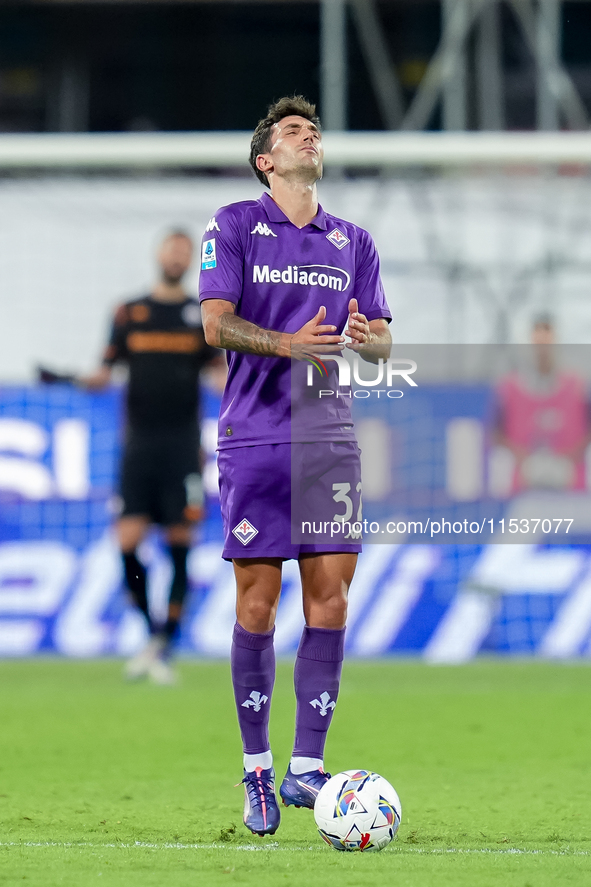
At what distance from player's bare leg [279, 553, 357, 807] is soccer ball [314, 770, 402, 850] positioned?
0.30m

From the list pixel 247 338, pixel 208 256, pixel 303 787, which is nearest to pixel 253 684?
pixel 303 787

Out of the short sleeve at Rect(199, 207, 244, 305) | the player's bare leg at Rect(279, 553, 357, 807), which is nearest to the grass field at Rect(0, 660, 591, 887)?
the player's bare leg at Rect(279, 553, 357, 807)

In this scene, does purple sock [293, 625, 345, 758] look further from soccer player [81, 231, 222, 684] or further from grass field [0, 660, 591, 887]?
soccer player [81, 231, 222, 684]

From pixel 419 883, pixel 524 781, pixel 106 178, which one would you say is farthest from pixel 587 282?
pixel 419 883

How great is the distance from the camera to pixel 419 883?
2.98 metres

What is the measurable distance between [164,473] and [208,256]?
4.08 meters

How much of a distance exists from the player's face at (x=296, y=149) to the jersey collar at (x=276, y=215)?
0.08m

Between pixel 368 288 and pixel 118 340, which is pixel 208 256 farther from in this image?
pixel 118 340

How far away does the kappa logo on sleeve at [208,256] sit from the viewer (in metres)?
3.79

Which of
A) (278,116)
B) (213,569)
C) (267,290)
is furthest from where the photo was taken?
(213,569)

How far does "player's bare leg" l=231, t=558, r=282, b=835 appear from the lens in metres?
3.74

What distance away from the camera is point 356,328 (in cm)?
372

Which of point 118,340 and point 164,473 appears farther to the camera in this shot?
point 118,340

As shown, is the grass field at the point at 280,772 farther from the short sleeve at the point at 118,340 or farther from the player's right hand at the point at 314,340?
the short sleeve at the point at 118,340
